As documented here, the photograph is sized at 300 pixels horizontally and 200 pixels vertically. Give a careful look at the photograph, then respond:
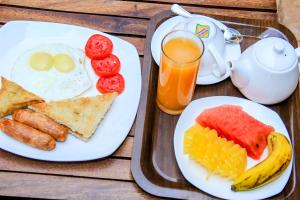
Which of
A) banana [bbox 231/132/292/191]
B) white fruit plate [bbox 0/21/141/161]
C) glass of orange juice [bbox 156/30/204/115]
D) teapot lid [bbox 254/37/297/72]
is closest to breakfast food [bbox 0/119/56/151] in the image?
white fruit plate [bbox 0/21/141/161]

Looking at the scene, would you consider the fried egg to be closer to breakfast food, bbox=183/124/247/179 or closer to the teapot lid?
breakfast food, bbox=183/124/247/179

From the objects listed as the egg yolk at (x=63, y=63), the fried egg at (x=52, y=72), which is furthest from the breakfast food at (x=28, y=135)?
the egg yolk at (x=63, y=63)

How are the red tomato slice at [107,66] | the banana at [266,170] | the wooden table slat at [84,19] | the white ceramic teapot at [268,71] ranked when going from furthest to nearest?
the wooden table slat at [84,19]
the red tomato slice at [107,66]
the white ceramic teapot at [268,71]
the banana at [266,170]

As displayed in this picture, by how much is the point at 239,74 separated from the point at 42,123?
57 cm

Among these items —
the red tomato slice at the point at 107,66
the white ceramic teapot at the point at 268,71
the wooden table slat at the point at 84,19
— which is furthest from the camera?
the wooden table slat at the point at 84,19

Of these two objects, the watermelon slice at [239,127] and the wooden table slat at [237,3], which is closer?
the watermelon slice at [239,127]

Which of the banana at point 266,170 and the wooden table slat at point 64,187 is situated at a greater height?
the banana at point 266,170

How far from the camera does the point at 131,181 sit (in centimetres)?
109

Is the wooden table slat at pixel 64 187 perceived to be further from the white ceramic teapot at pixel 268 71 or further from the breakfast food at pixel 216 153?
the white ceramic teapot at pixel 268 71

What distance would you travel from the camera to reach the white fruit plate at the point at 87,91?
3.59ft

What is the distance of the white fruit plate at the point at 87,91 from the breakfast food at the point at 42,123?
2 centimetres

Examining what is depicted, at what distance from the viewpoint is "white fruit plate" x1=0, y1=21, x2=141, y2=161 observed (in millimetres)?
1095

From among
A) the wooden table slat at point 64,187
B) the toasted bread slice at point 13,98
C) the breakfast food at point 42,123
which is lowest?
the wooden table slat at point 64,187

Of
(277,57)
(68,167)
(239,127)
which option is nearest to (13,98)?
(68,167)
